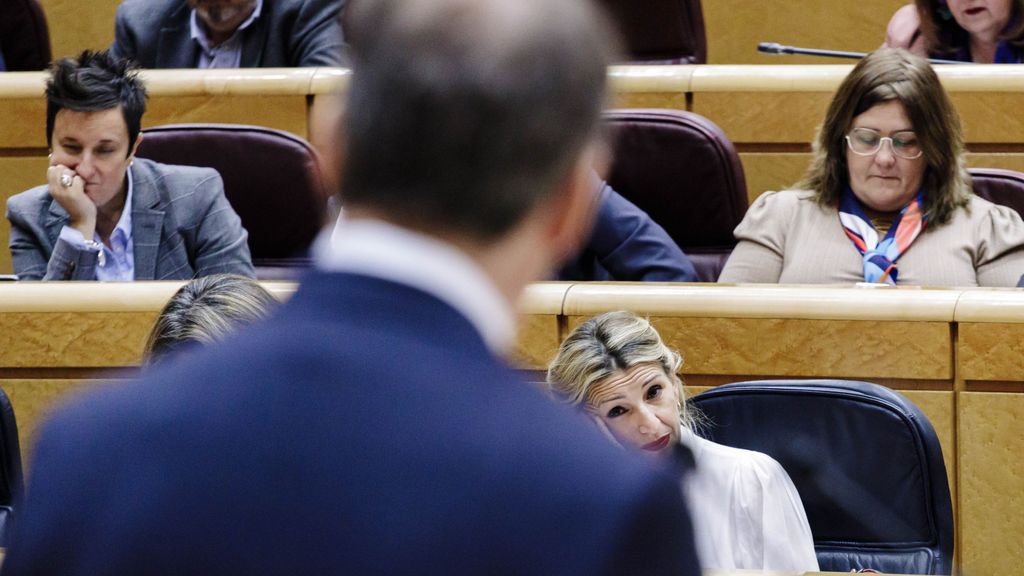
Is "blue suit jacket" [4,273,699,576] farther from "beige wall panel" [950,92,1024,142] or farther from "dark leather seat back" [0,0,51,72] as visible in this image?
"dark leather seat back" [0,0,51,72]

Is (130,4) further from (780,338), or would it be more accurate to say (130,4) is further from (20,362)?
(780,338)

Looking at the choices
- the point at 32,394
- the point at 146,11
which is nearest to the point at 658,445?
the point at 32,394

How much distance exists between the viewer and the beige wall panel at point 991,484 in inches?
58.2

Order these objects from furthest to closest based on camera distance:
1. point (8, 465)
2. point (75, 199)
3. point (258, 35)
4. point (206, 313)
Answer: point (258, 35) → point (75, 199) → point (8, 465) → point (206, 313)

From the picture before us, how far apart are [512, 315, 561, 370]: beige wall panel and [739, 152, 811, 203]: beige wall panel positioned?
2.30 ft

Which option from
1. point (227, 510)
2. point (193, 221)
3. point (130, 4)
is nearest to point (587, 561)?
point (227, 510)

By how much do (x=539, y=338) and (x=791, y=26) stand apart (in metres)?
1.37

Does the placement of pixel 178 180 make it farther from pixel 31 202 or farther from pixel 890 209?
pixel 890 209

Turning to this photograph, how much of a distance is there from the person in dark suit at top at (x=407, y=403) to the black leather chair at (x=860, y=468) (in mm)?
1009

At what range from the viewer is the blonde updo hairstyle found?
1429 millimetres

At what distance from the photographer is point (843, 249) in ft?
5.91

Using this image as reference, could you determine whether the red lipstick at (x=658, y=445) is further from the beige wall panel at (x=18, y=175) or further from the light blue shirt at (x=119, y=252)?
the beige wall panel at (x=18, y=175)

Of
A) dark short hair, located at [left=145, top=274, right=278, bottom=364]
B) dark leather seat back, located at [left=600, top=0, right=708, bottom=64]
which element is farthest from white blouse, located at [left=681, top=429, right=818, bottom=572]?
dark leather seat back, located at [left=600, top=0, right=708, bottom=64]

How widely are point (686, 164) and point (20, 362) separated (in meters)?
0.84
